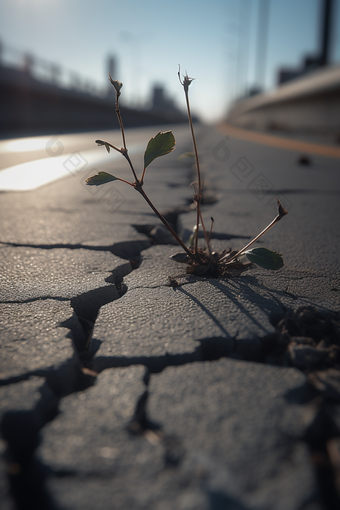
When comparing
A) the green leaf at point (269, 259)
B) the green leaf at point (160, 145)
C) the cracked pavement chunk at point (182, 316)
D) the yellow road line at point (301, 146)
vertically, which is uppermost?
the yellow road line at point (301, 146)

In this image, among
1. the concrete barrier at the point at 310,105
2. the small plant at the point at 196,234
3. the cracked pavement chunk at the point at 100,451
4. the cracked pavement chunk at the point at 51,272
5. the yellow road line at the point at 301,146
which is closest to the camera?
the cracked pavement chunk at the point at 100,451

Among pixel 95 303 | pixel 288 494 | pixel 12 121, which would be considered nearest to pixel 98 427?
pixel 288 494

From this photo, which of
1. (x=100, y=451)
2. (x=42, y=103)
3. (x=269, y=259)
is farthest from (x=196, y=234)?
(x=42, y=103)

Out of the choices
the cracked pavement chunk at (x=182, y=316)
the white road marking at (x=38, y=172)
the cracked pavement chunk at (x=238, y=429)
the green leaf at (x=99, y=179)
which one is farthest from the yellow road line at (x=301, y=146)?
the cracked pavement chunk at (x=238, y=429)

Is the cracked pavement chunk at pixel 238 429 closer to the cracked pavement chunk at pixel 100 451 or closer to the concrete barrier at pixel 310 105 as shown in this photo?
the cracked pavement chunk at pixel 100 451

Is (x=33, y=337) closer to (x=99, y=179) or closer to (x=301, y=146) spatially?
(x=99, y=179)

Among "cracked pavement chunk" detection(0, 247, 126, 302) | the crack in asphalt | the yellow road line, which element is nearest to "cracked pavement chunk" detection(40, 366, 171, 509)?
the crack in asphalt

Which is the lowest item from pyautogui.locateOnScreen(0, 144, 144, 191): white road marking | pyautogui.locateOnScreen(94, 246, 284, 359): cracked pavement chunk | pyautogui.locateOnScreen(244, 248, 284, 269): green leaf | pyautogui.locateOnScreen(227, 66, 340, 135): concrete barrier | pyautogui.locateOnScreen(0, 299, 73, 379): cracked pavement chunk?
pyautogui.locateOnScreen(0, 299, 73, 379): cracked pavement chunk

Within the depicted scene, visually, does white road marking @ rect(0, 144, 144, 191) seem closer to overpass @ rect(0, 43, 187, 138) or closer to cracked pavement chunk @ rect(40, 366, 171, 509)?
cracked pavement chunk @ rect(40, 366, 171, 509)
